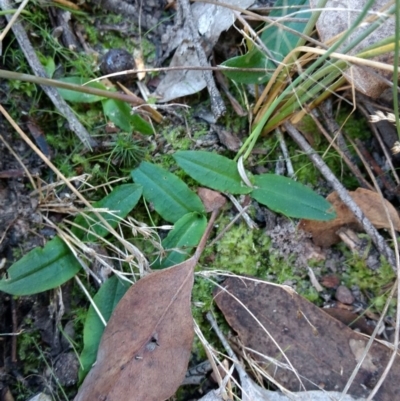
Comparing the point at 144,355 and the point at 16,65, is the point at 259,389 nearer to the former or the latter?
the point at 144,355

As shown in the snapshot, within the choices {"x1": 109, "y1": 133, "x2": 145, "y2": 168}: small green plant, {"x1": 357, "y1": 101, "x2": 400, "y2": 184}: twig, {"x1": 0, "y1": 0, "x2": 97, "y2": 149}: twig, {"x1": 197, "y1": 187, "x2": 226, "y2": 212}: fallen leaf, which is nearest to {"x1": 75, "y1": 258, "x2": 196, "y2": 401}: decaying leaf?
{"x1": 197, "y1": 187, "x2": 226, "y2": 212}: fallen leaf

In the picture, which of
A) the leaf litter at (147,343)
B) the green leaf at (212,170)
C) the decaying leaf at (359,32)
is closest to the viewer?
the leaf litter at (147,343)

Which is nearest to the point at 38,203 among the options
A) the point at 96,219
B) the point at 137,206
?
the point at 96,219

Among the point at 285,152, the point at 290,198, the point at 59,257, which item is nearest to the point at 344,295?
the point at 290,198

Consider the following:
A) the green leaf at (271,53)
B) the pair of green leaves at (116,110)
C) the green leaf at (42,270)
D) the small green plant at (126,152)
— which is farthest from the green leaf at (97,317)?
the green leaf at (271,53)

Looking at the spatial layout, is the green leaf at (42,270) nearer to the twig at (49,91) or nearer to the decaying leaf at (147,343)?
the decaying leaf at (147,343)

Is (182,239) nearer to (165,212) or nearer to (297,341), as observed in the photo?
(165,212)
